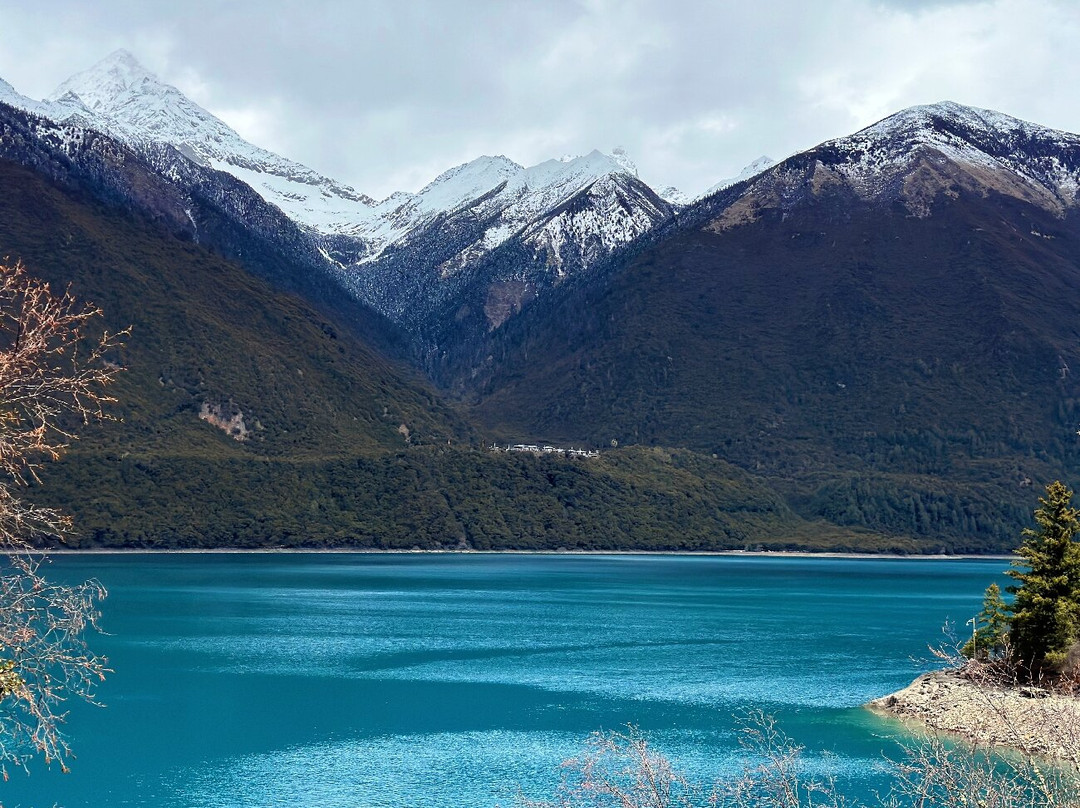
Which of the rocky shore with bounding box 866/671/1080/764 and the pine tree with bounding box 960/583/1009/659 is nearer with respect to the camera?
the rocky shore with bounding box 866/671/1080/764

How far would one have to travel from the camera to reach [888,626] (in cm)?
11644

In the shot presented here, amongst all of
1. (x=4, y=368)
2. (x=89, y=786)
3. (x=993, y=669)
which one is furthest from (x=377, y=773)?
(x=4, y=368)

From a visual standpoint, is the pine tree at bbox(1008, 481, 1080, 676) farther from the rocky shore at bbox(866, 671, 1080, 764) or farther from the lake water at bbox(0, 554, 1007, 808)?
the lake water at bbox(0, 554, 1007, 808)

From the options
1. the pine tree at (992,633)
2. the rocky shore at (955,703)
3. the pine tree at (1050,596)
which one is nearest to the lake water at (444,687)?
the rocky shore at (955,703)

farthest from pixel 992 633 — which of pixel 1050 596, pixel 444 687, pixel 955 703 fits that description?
pixel 444 687

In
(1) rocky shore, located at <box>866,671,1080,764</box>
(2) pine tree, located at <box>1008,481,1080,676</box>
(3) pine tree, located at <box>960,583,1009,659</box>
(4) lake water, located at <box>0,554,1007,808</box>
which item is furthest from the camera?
(3) pine tree, located at <box>960,583,1009,659</box>

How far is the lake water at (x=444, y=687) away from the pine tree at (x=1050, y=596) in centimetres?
809

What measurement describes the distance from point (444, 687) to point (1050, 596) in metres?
36.7

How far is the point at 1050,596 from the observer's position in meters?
61.0

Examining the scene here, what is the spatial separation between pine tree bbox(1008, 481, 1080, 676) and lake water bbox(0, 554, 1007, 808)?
26.5 ft

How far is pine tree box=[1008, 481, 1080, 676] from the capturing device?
195 feet

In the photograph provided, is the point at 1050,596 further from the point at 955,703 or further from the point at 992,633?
the point at 955,703

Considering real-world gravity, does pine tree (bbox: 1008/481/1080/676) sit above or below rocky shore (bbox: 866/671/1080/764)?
above

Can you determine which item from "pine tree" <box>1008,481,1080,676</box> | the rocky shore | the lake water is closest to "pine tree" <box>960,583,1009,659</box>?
"pine tree" <box>1008,481,1080,676</box>
